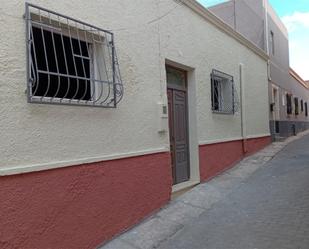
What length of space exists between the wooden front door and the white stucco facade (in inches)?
7.5

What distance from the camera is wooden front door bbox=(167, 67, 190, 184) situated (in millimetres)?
7723

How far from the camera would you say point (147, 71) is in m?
6.34

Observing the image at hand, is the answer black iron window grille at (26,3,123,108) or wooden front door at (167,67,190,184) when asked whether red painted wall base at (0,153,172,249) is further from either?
wooden front door at (167,67,190,184)

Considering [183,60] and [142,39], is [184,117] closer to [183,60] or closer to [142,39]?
[183,60]

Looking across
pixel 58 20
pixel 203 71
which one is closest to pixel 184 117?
pixel 203 71

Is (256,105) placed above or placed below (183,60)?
below

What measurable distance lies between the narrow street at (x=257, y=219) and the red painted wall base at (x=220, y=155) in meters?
0.81

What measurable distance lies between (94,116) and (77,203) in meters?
1.16

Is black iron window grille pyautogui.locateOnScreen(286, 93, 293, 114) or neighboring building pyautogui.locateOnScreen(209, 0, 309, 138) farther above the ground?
neighboring building pyautogui.locateOnScreen(209, 0, 309, 138)

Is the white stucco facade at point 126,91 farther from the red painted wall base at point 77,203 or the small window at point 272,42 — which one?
the small window at point 272,42

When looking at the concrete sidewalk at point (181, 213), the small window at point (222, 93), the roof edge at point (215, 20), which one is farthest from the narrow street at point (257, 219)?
the roof edge at point (215, 20)

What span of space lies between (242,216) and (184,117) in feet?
9.04

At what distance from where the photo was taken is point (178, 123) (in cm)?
797

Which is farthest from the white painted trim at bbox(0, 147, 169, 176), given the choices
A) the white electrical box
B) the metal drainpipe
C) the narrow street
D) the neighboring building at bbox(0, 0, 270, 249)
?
the metal drainpipe
